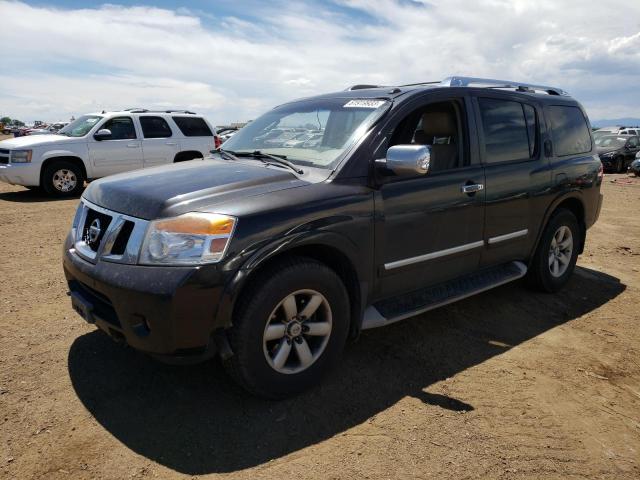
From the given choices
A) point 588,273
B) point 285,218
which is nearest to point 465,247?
point 285,218

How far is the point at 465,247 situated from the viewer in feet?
12.7

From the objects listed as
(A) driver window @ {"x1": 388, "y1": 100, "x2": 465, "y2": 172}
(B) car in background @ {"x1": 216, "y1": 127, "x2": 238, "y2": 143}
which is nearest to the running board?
(A) driver window @ {"x1": 388, "y1": 100, "x2": 465, "y2": 172}

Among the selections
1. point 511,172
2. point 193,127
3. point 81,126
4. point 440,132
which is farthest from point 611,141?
point 440,132

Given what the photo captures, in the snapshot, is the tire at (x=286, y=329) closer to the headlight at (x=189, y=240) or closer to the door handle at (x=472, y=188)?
the headlight at (x=189, y=240)

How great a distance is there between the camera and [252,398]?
118 inches

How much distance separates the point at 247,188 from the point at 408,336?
1.81m

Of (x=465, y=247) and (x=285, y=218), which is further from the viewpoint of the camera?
(x=465, y=247)

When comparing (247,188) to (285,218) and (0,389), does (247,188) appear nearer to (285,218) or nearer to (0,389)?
(285,218)

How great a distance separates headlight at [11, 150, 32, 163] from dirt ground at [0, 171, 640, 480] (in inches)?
267

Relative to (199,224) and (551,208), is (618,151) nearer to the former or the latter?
(551,208)

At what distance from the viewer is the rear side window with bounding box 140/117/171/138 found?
11305 millimetres

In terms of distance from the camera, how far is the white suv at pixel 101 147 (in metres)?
10.2

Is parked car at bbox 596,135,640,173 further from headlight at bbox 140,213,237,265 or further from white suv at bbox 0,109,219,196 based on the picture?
headlight at bbox 140,213,237,265

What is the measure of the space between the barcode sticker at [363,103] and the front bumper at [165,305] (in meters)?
1.71
